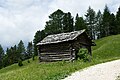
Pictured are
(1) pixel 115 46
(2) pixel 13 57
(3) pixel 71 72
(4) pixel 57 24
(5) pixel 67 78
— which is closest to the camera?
(5) pixel 67 78

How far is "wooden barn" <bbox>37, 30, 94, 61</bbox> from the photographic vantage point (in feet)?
132

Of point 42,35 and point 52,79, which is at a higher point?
point 42,35

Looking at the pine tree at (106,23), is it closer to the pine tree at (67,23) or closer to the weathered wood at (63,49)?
the pine tree at (67,23)

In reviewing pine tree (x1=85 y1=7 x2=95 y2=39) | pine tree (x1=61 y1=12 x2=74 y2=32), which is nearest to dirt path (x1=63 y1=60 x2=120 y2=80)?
pine tree (x1=61 y1=12 x2=74 y2=32)

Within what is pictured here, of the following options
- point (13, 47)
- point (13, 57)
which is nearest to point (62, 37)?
point (13, 57)

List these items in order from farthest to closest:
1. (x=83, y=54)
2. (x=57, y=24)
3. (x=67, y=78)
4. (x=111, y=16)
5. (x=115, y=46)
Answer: (x=111, y=16)
(x=57, y=24)
(x=115, y=46)
(x=83, y=54)
(x=67, y=78)

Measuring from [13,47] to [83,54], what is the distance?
90.5m

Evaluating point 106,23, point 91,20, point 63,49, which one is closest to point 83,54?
point 63,49

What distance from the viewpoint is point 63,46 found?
41.2 m

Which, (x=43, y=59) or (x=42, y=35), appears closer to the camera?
(x=43, y=59)

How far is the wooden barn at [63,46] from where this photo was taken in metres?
40.3

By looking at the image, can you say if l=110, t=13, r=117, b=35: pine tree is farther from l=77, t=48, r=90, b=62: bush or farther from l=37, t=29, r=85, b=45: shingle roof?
l=77, t=48, r=90, b=62: bush

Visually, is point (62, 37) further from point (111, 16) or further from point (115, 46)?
point (111, 16)

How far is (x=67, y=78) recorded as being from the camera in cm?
2030
